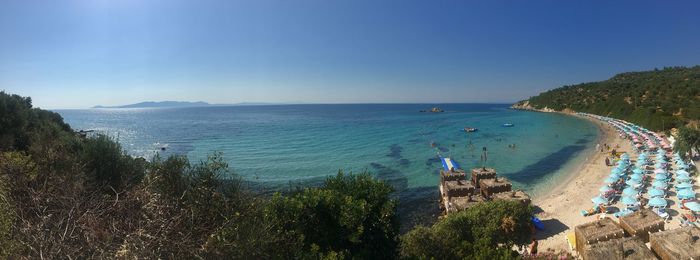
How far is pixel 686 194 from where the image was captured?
20.3m

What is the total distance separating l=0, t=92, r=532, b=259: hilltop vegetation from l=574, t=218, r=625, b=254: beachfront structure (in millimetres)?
2426

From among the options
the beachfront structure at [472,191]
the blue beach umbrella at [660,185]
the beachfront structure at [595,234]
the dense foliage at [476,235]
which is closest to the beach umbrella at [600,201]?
the beachfront structure at [472,191]

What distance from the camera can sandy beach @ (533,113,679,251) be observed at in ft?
59.4

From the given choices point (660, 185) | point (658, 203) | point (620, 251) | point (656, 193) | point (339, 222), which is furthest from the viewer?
point (660, 185)

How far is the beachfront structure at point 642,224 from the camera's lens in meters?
15.4

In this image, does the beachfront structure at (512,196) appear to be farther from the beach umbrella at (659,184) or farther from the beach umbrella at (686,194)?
the beach umbrella at (659,184)

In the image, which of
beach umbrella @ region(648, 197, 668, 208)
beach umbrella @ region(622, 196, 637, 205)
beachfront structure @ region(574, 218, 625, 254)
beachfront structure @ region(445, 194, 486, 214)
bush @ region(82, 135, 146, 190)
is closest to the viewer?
beachfront structure @ region(574, 218, 625, 254)

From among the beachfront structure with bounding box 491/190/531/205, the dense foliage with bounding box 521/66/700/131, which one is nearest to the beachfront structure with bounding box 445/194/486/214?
the beachfront structure with bounding box 491/190/531/205

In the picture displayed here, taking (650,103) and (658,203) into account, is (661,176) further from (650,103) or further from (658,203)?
(650,103)

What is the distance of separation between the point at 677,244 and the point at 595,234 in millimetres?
2570

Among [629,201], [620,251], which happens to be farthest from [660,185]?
[620,251]

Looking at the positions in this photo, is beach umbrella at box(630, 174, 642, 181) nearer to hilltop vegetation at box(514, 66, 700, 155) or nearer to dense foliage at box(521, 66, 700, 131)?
hilltop vegetation at box(514, 66, 700, 155)

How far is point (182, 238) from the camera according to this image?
5.76m

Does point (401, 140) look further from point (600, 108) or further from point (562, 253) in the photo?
point (600, 108)
